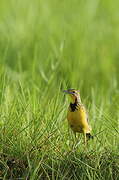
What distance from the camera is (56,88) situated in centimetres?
442

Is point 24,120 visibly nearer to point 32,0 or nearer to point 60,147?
point 60,147

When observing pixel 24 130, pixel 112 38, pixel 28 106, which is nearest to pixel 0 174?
pixel 24 130

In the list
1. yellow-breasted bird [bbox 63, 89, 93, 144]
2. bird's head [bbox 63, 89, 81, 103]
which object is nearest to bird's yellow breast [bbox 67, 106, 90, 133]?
yellow-breasted bird [bbox 63, 89, 93, 144]

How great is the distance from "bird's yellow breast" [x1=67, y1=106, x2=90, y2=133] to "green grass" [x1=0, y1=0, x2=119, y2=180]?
0.07 meters

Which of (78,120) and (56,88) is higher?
(56,88)

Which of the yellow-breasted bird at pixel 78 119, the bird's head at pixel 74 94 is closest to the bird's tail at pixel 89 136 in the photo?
the yellow-breasted bird at pixel 78 119

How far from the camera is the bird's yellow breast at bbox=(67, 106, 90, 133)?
9.80ft

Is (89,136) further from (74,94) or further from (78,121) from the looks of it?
(74,94)

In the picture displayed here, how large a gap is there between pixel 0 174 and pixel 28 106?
0.57 meters

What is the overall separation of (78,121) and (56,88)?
4.71 ft

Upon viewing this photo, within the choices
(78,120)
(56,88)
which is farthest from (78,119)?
(56,88)

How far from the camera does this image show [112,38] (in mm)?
5895

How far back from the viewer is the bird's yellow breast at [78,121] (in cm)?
299

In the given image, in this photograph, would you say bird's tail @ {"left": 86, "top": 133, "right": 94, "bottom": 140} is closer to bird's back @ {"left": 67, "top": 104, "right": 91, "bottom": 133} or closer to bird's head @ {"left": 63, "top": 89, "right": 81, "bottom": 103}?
bird's back @ {"left": 67, "top": 104, "right": 91, "bottom": 133}
